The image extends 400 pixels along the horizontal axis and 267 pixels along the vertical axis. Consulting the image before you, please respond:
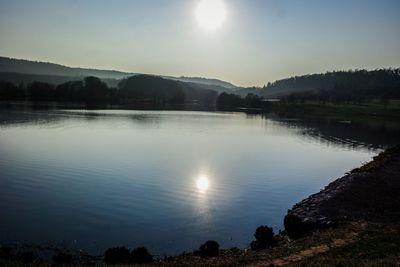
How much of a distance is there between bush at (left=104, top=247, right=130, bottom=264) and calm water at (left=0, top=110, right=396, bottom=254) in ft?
7.83

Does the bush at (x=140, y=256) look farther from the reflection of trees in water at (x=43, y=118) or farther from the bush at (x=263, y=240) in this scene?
the reflection of trees in water at (x=43, y=118)

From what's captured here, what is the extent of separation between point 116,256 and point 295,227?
11.0m

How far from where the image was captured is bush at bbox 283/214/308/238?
2338 cm

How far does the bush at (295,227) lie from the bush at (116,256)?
32.4ft

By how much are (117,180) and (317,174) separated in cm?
2345

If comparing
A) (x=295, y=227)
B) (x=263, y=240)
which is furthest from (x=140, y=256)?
(x=295, y=227)

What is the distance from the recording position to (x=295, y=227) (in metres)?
23.8

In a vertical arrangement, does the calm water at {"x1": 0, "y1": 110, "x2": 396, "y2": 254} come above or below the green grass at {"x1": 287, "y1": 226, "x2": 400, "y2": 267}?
below

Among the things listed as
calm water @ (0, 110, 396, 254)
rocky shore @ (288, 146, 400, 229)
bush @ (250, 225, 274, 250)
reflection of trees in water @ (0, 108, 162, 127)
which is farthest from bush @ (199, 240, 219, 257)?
reflection of trees in water @ (0, 108, 162, 127)

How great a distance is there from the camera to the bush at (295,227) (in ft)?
76.7

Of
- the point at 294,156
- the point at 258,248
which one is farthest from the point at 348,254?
the point at 294,156

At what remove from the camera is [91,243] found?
2147cm

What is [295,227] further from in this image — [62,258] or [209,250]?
[62,258]

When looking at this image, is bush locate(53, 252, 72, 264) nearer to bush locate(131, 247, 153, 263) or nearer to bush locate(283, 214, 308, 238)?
bush locate(131, 247, 153, 263)
